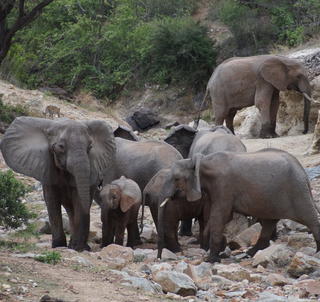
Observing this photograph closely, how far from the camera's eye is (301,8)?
35.6 meters

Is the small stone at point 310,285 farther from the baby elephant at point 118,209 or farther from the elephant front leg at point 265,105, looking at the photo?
Result: the elephant front leg at point 265,105

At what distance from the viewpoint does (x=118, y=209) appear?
1120cm

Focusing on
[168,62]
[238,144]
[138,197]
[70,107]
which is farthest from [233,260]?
[168,62]

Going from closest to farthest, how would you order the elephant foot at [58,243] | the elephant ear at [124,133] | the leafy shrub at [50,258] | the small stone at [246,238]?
the leafy shrub at [50,258], the elephant foot at [58,243], the small stone at [246,238], the elephant ear at [124,133]

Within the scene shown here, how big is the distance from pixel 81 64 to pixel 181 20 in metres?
4.26

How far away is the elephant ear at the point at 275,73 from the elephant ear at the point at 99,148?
28.3ft

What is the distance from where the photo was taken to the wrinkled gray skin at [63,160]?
34.3ft

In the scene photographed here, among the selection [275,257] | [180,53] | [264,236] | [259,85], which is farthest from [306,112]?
[180,53]

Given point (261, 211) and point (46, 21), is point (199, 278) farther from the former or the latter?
point (46, 21)

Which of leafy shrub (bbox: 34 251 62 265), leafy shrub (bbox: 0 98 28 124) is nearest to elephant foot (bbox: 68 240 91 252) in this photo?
leafy shrub (bbox: 34 251 62 265)

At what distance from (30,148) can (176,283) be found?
3.45m

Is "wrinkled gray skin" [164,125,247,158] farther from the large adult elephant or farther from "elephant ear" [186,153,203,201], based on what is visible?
the large adult elephant

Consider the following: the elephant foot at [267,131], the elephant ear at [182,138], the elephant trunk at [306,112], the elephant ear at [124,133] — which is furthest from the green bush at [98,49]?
the elephant ear at [182,138]

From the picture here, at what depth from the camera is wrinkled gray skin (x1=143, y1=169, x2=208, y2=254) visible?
35.5 ft
